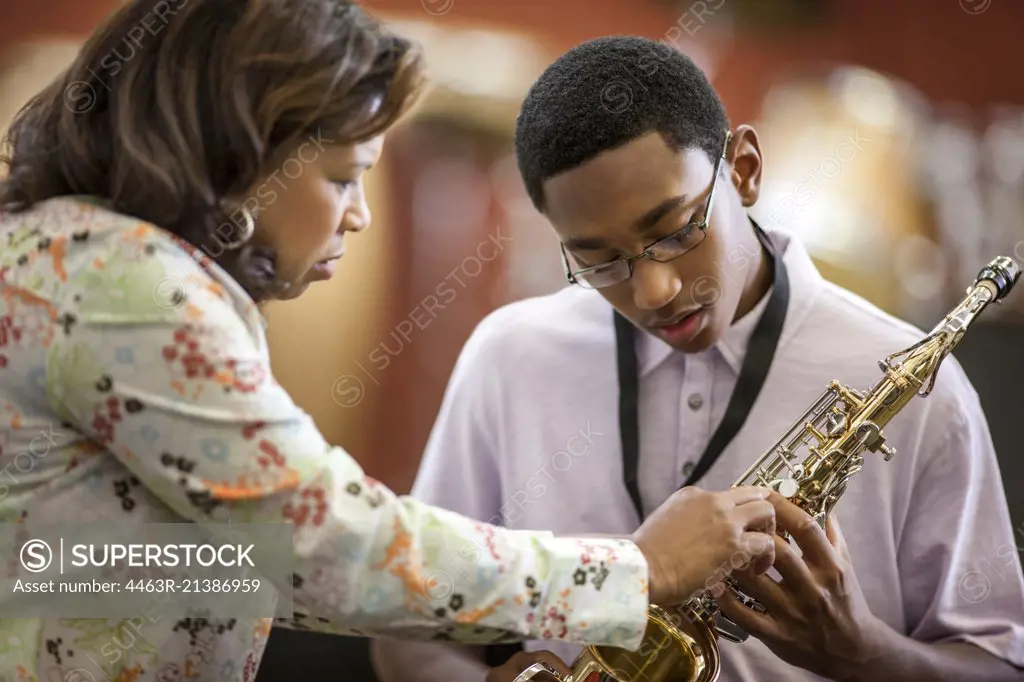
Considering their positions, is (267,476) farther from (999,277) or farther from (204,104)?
(999,277)

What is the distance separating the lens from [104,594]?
1.41 m

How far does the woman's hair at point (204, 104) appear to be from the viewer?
138cm

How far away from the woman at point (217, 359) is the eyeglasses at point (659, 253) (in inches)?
18.4

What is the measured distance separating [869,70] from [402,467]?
141cm

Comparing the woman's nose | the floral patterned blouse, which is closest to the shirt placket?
the floral patterned blouse

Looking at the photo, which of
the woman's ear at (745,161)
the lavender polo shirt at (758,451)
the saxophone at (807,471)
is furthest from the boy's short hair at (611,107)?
the saxophone at (807,471)

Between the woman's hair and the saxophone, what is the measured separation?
911 millimetres

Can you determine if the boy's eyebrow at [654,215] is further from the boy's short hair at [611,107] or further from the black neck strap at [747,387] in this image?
the black neck strap at [747,387]

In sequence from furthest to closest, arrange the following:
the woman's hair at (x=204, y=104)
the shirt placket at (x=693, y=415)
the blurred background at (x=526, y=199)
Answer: the blurred background at (x=526, y=199) → the shirt placket at (x=693, y=415) → the woman's hair at (x=204, y=104)

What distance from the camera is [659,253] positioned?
1.83 metres

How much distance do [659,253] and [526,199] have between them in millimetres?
674

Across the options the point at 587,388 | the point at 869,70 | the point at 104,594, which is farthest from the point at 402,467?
the point at 869,70

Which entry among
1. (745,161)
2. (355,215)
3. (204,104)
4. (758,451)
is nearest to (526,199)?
(745,161)

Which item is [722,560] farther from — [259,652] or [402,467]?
[402,467]
